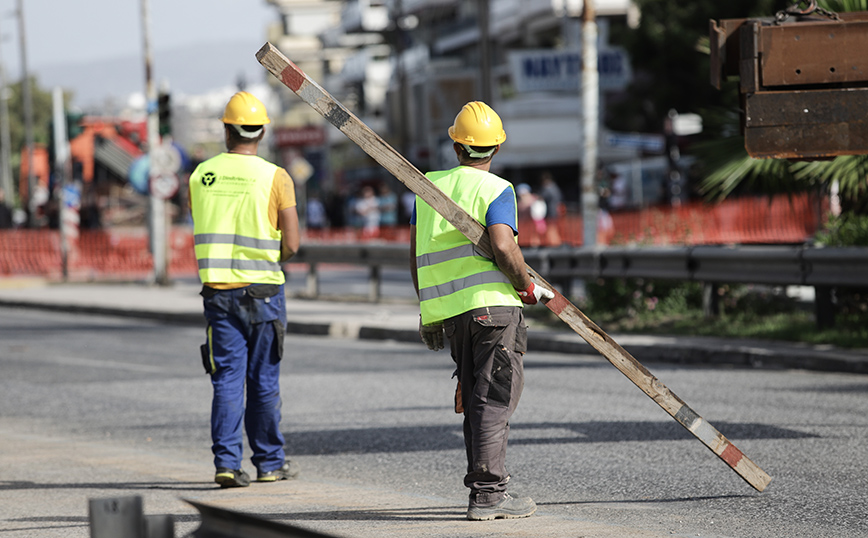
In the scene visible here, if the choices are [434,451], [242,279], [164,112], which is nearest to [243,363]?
[242,279]

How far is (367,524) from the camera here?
5.07 meters

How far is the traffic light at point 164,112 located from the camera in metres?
22.9

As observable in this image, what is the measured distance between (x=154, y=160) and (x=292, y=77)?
18.8 m

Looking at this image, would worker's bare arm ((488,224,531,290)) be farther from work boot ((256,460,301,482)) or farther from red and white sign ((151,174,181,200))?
red and white sign ((151,174,181,200))

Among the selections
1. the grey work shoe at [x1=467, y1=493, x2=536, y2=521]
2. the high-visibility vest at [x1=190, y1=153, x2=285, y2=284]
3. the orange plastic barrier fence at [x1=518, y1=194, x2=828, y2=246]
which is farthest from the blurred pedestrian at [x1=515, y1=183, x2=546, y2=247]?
the grey work shoe at [x1=467, y1=493, x2=536, y2=521]

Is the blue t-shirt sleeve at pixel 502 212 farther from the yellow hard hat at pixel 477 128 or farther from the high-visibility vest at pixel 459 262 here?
the yellow hard hat at pixel 477 128

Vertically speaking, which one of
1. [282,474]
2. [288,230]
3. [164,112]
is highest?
[164,112]

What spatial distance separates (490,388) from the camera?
501 centimetres

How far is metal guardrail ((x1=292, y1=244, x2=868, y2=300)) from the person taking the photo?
1088cm

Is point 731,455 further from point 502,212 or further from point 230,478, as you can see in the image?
point 230,478

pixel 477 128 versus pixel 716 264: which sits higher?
pixel 477 128

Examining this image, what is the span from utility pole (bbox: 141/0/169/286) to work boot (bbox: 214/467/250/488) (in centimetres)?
1764

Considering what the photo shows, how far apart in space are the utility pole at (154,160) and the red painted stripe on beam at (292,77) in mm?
18734

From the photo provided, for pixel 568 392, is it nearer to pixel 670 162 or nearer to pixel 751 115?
pixel 751 115
